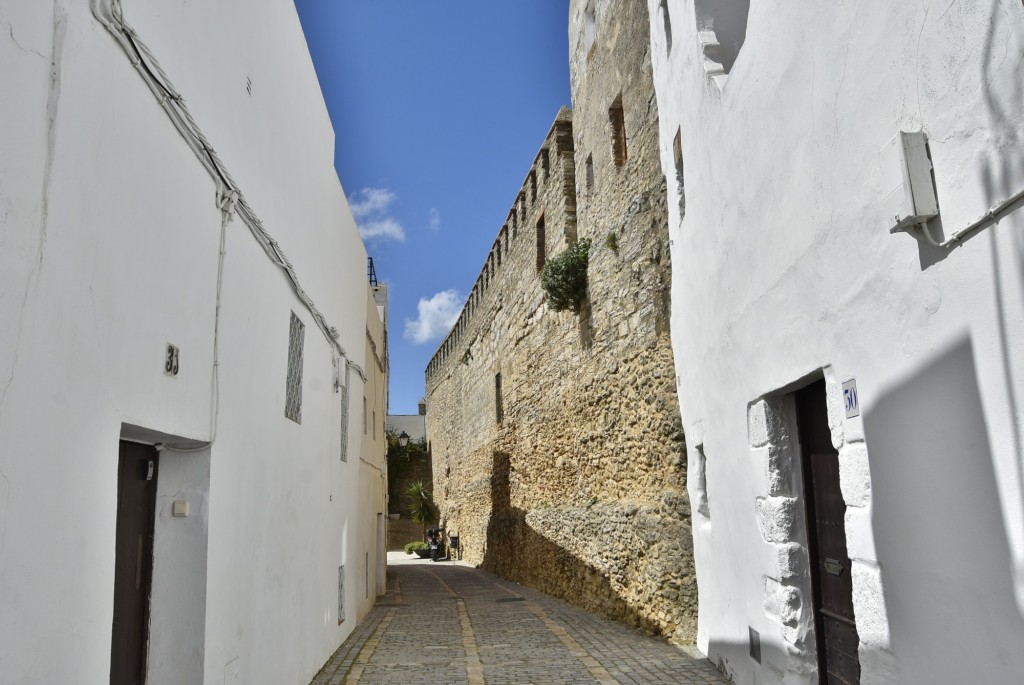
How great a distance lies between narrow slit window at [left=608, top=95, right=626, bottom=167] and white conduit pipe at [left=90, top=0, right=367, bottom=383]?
515cm

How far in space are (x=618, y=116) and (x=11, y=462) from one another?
8.73 meters

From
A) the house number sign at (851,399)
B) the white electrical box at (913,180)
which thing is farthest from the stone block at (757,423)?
the white electrical box at (913,180)

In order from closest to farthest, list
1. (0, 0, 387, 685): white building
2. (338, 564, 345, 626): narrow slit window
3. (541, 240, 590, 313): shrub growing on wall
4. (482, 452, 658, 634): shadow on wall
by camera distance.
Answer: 1. (0, 0, 387, 685): white building
2. (338, 564, 345, 626): narrow slit window
3. (482, 452, 658, 634): shadow on wall
4. (541, 240, 590, 313): shrub growing on wall

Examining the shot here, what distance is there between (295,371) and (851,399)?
14.5 ft

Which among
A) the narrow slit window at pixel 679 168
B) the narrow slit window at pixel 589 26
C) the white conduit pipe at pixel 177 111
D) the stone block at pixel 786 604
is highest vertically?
the narrow slit window at pixel 589 26

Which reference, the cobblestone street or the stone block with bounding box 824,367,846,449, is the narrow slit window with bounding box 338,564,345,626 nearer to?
the cobblestone street

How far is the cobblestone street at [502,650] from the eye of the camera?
6355mm

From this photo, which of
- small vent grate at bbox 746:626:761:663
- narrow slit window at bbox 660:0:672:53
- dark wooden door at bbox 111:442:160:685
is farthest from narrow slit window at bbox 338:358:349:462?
dark wooden door at bbox 111:442:160:685

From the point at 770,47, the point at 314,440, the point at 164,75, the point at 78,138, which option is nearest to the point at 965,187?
the point at 770,47

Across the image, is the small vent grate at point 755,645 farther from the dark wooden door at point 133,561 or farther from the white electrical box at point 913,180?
the dark wooden door at point 133,561

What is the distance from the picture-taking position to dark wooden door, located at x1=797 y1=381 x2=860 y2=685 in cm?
424

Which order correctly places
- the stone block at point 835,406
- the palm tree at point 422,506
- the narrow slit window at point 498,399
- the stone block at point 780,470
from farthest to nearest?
1. the palm tree at point 422,506
2. the narrow slit window at point 498,399
3. the stone block at point 780,470
4. the stone block at point 835,406

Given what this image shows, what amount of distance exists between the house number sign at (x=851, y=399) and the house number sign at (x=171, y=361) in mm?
3054

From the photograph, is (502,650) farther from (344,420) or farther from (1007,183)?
(1007,183)
